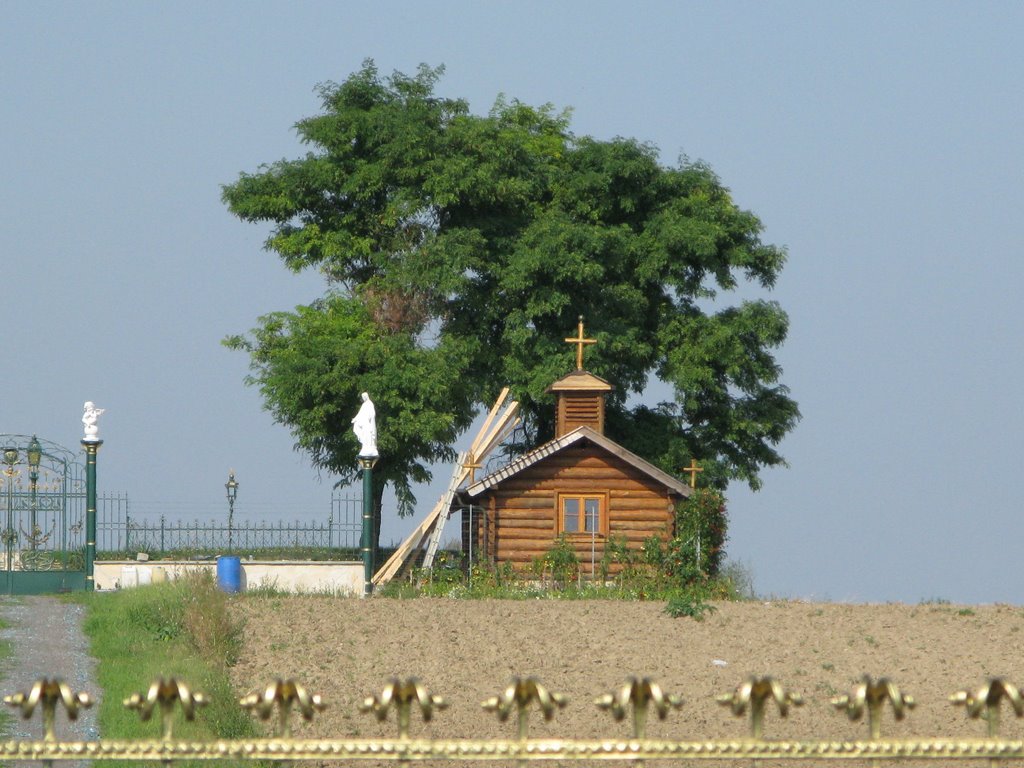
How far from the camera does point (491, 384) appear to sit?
125 feet

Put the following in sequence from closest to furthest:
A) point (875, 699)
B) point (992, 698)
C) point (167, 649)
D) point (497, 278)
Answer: point (875, 699) < point (992, 698) < point (167, 649) < point (497, 278)

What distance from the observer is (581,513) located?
107 ft

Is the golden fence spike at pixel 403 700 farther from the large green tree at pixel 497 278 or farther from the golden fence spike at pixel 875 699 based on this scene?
the large green tree at pixel 497 278

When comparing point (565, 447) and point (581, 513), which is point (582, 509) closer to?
point (581, 513)

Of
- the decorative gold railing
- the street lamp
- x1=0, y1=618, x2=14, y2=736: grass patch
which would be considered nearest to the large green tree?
the street lamp

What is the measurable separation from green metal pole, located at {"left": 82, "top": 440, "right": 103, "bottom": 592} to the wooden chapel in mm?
8043

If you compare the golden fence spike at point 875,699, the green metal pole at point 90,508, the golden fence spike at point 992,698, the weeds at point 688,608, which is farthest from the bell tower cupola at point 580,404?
the golden fence spike at point 875,699

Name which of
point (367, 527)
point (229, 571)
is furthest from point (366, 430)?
point (229, 571)

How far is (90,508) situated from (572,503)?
10324 millimetres

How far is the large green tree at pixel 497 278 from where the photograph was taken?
36656 mm

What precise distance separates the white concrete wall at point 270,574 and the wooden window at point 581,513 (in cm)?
527

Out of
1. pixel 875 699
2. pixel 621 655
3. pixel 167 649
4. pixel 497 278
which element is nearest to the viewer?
pixel 875 699

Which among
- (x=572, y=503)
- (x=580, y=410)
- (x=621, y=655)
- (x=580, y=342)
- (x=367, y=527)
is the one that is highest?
(x=580, y=342)

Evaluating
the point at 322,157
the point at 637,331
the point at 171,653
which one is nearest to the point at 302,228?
the point at 322,157
